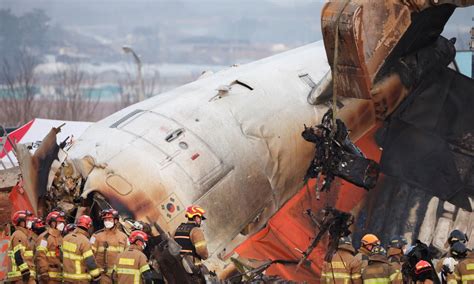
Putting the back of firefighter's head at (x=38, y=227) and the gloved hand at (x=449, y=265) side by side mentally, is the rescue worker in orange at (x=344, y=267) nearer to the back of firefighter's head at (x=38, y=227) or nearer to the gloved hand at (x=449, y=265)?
the gloved hand at (x=449, y=265)

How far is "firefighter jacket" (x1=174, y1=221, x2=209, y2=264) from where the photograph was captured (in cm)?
1452

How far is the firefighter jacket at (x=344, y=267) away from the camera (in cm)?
1384

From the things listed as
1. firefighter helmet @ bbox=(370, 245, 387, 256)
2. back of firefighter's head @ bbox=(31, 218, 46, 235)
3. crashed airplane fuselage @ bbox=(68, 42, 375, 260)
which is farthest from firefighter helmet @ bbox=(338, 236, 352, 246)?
back of firefighter's head @ bbox=(31, 218, 46, 235)

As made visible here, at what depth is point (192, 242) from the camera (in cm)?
1455

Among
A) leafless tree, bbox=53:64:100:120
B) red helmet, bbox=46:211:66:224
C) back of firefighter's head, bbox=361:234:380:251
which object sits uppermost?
back of firefighter's head, bbox=361:234:380:251

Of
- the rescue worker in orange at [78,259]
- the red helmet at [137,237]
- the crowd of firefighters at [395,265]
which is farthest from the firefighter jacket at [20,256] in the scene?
the crowd of firefighters at [395,265]

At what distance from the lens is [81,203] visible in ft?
54.8

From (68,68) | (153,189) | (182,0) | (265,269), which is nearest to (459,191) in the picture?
(265,269)

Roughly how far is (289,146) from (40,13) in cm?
7421

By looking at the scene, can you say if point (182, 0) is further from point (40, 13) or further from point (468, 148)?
point (468, 148)

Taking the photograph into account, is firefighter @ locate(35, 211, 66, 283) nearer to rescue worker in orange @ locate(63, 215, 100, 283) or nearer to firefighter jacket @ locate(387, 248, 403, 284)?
rescue worker in orange @ locate(63, 215, 100, 283)

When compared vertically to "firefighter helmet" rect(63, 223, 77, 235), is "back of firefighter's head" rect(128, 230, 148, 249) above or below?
above

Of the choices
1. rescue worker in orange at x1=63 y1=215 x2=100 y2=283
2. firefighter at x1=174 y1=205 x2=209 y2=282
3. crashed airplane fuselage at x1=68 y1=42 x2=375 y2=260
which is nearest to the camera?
firefighter at x1=174 y1=205 x2=209 y2=282

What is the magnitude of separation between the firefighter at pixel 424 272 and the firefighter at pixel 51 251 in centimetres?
583
